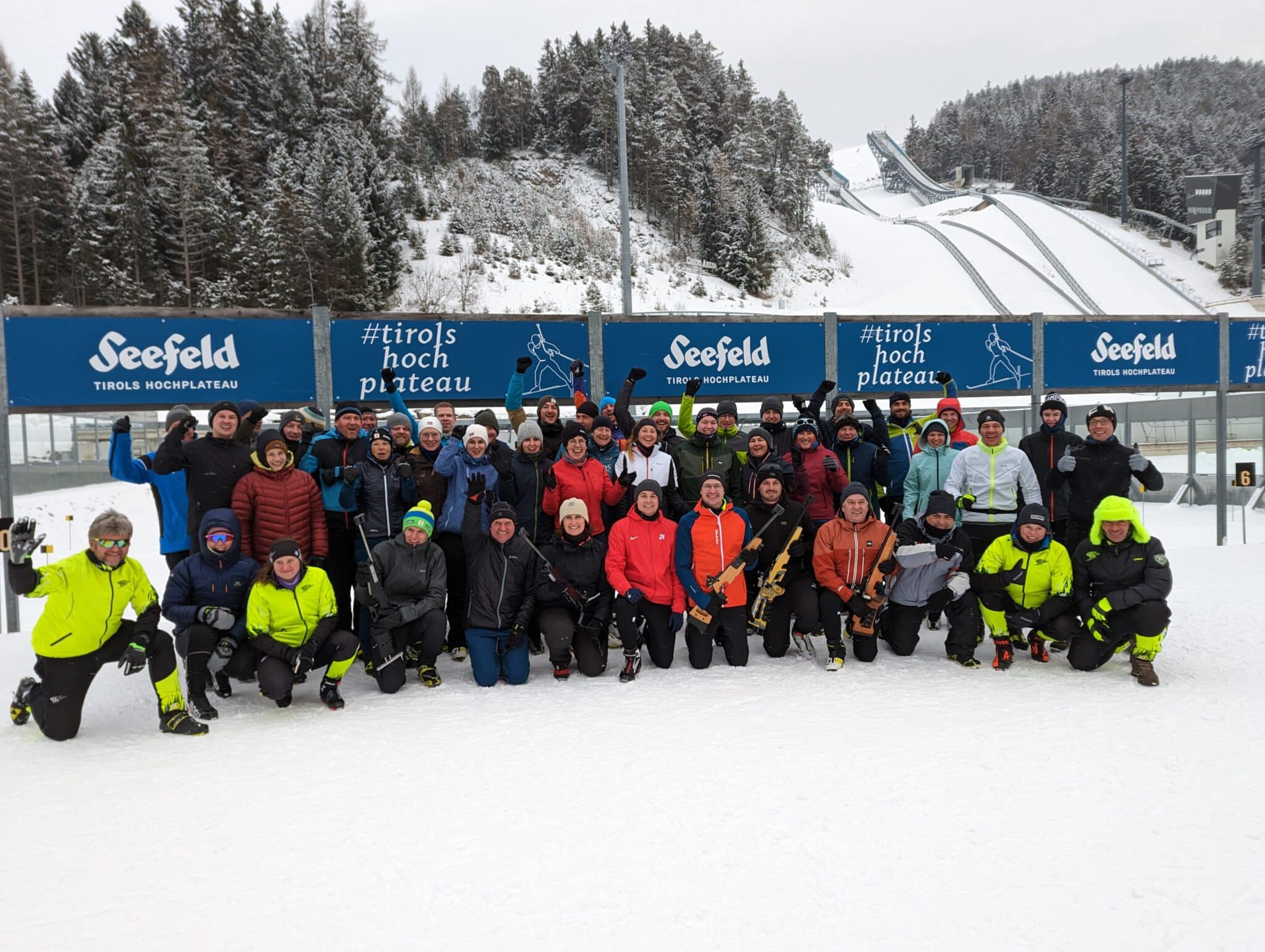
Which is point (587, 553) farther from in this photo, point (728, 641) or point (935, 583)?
point (935, 583)

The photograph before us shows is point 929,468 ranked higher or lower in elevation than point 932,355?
lower

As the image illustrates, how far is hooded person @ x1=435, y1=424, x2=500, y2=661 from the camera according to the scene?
18.3ft

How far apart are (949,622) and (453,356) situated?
4.88 metres

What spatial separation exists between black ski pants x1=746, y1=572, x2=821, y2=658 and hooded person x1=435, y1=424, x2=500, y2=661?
2247mm

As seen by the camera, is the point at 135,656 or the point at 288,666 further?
the point at 288,666

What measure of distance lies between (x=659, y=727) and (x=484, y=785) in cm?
111

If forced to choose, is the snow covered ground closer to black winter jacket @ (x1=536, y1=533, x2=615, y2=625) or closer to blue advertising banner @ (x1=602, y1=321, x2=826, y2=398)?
black winter jacket @ (x1=536, y1=533, x2=615, y2=625)

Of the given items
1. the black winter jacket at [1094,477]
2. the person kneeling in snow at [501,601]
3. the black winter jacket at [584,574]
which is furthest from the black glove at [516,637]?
the black winter jacket at [1094,477]

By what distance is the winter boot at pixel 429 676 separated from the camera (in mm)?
5102

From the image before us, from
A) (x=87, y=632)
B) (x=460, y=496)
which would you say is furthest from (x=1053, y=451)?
(x=87, y=632)

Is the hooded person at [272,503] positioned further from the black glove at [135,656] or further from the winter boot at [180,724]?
the winter boot at [180,724]

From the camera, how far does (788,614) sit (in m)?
5.72

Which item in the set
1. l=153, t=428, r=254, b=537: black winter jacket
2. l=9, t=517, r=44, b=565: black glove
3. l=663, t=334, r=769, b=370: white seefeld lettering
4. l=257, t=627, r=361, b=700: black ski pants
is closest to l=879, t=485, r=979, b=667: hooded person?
l=663, t=334, r=769, b=370: white seefeld lettering

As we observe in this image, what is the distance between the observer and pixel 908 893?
257cm
